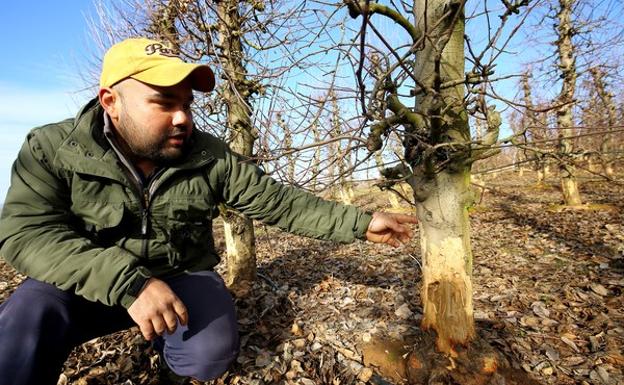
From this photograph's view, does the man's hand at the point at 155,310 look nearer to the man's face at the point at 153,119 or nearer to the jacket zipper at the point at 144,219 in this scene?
the jacket zipper at the point at 144,219

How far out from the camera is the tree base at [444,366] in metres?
1.97

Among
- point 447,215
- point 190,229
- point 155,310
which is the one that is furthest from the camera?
point 190,229

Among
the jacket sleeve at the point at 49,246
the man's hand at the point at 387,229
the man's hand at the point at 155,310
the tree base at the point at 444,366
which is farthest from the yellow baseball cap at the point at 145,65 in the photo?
the tree base at the point at 444,366

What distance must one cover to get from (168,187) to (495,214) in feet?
27.1

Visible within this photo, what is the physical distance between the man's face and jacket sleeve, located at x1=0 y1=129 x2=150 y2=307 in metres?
0.40

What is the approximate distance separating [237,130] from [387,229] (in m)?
2.35

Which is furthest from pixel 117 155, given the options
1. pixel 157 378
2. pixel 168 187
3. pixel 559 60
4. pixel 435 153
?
pixel 559 60

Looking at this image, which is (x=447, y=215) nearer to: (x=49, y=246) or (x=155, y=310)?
(x=155, y=310)

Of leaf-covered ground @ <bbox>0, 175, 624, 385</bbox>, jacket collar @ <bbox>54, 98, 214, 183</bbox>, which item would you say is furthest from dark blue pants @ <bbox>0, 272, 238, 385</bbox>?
jacket collar @ <bbox>54, 98, 214, 183</bbox>

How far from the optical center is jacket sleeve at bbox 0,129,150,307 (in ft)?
4.98

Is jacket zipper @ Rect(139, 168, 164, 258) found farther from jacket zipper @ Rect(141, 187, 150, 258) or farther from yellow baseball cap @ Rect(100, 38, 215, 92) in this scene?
yellow baseball cap @ Rect(100, 38, 215, 92)

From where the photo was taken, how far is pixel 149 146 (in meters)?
1.95

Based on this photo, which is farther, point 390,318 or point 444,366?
point 390,318

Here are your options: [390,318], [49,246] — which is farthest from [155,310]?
Result: [390,318]
